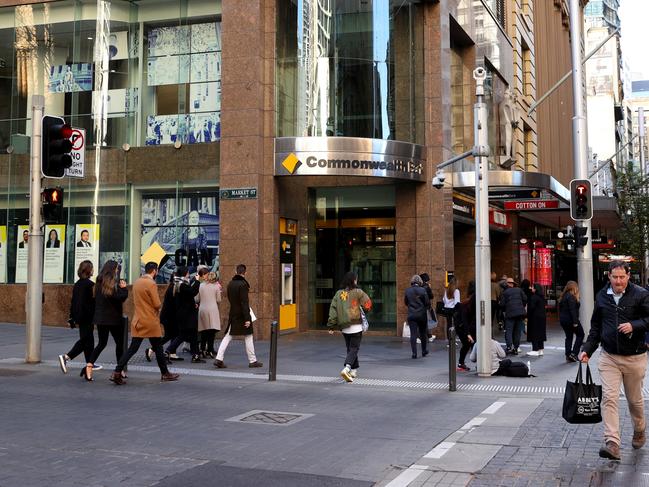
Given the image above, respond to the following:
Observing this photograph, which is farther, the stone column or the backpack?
the stone column

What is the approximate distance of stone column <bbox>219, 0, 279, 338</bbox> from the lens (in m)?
17.8

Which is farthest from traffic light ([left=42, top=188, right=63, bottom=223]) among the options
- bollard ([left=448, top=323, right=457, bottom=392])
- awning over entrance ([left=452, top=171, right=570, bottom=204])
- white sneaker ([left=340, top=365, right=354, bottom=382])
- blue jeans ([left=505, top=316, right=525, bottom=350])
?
awning over entrance ([left=452, top=171, right=570, bottom=204])

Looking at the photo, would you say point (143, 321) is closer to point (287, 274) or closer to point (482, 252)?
point (482, 252)

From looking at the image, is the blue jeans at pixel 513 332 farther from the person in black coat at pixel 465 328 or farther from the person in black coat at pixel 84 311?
the person in black coat at pixel 84 311

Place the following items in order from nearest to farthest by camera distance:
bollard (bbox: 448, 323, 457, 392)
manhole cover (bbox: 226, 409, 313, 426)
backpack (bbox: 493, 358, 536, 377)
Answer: manhole cover (bbox: 226, 409, 313, 426), bollard (bbox: 448, 323, 457, 392), backpack (bbox: 493, 358, 536, 377)

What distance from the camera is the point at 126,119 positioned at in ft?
65.7

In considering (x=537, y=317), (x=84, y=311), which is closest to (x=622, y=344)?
(x=84, y=311)

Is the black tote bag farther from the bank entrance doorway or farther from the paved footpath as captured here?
the bank entrance doorway

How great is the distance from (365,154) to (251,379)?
850 centimetres

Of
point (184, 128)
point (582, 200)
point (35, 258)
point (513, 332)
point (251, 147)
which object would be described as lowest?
point (513, 332)

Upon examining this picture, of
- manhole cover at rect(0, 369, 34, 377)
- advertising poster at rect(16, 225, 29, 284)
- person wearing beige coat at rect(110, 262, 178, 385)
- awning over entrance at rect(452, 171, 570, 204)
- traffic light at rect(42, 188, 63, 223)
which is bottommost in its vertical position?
manhole cover at rect(0, 369, 34, 377)

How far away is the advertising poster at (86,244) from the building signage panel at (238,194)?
4.16 meters

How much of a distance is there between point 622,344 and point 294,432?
3399 millimetres

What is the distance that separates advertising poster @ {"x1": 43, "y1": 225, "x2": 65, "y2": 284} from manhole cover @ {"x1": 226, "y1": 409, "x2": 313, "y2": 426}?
1282 centimetres
